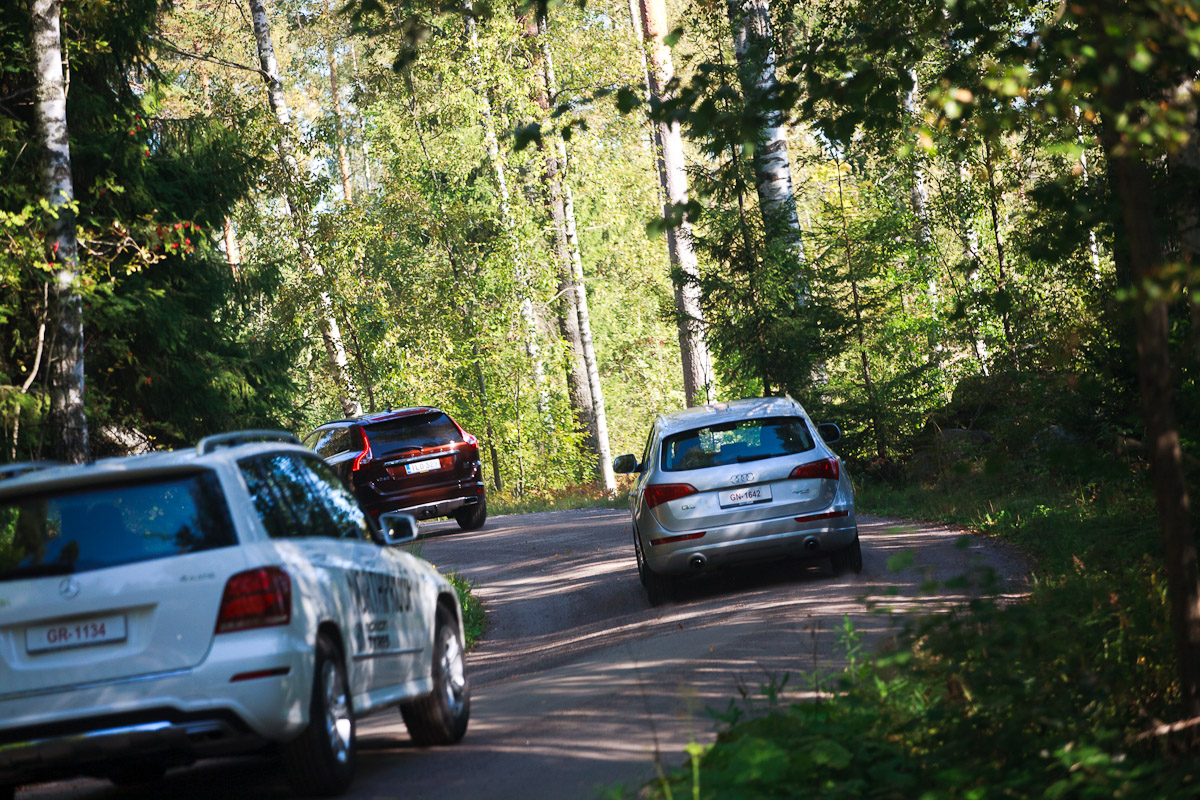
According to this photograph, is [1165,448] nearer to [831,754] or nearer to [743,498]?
[831,754]

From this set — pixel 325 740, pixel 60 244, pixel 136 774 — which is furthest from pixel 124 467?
pixel 60 244

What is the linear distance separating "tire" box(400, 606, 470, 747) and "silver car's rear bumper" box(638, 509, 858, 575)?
437cm

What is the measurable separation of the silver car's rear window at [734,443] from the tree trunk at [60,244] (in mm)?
6717

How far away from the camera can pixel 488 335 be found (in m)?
37.3

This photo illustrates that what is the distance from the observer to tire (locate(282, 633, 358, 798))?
615 cm

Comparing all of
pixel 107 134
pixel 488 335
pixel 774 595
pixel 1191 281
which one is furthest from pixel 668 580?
pixel 488 335

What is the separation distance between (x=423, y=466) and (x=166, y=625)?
1578 cm

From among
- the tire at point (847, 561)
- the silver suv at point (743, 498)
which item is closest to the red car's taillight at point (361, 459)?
the silver suv at point (743, 498)

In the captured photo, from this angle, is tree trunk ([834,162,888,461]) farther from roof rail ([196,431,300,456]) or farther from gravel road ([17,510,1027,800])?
roof rail ([196,431,300,456])

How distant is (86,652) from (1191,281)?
476 cm

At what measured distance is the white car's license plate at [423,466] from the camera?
70.5 feet

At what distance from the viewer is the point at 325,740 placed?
20.4ft

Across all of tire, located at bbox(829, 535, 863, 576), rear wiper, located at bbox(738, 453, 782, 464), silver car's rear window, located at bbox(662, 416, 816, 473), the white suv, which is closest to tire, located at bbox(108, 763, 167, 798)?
the white suv

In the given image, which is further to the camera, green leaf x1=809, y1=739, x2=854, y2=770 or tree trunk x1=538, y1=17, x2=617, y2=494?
tree trunk x1=538, y1=17, x2=617, y2=494
